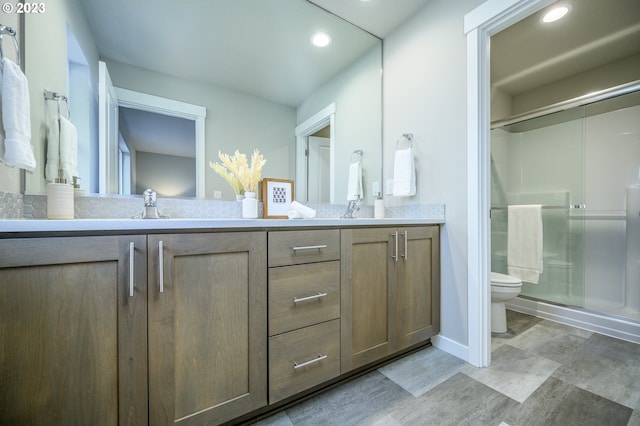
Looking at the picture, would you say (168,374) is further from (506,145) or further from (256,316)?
(506,145)

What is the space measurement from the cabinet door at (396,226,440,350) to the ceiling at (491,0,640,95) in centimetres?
183

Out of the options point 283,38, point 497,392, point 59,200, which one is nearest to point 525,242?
point 497,392

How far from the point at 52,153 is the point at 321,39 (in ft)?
5.60

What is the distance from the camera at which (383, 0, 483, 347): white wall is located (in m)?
1.58

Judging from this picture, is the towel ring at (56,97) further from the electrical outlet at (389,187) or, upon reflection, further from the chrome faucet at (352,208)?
the electrical outlet at (389,187)

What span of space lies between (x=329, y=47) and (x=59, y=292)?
2.04 meters

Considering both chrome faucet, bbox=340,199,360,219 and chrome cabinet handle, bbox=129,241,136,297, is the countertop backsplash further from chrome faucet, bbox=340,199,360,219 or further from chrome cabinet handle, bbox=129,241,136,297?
chrome cabinet handle, bbox=129,241,136,297

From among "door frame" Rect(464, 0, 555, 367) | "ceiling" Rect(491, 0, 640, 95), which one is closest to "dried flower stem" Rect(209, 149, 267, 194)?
"door frame" Rect(464, 0, 555, 367)

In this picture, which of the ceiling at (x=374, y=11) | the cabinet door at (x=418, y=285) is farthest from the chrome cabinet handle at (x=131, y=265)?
the ceiling at (x=374, y=11)

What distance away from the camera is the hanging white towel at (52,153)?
42.1 inches

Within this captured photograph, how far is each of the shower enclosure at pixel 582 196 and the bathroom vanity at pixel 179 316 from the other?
2142 millimetres

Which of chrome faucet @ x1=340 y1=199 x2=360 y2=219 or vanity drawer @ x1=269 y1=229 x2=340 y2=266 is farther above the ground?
chrome faucet @ x1=340 y1=199 x2=360 y2=219

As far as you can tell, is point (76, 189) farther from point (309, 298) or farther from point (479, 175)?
point (479, 175)

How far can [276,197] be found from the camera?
1.57m
